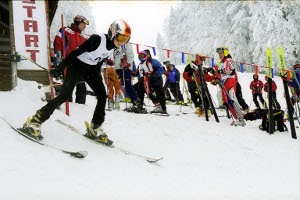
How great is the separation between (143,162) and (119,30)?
5.89ft

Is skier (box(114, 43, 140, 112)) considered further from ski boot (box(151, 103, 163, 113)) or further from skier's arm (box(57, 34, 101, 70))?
skier's arm (box(57, 34, 101, 70))

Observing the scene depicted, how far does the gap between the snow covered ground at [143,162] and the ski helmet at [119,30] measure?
5.02 feet

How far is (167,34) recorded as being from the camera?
6091cm

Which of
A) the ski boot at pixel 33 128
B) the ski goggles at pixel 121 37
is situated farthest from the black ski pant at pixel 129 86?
the ski boot at pixel 33 128

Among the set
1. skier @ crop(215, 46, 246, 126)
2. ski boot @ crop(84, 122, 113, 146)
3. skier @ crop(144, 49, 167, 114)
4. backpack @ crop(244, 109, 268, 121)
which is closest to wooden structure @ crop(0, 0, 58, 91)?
ski boot @ crop(84, 122, 113, 146)

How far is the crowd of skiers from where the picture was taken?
185 inches

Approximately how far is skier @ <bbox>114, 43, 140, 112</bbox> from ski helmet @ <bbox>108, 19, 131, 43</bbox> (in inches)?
179

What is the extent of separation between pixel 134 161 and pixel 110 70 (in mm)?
4779

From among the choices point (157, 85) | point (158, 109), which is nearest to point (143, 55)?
point (157, 85)

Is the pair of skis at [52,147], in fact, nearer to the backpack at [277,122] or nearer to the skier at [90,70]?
the skier at [90,70]

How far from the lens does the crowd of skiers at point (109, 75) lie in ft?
15.4

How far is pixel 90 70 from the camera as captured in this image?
5.01 meters

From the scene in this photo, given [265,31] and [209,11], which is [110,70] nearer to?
[265,31]

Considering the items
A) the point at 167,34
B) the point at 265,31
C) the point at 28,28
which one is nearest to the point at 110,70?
the point at 28,28
